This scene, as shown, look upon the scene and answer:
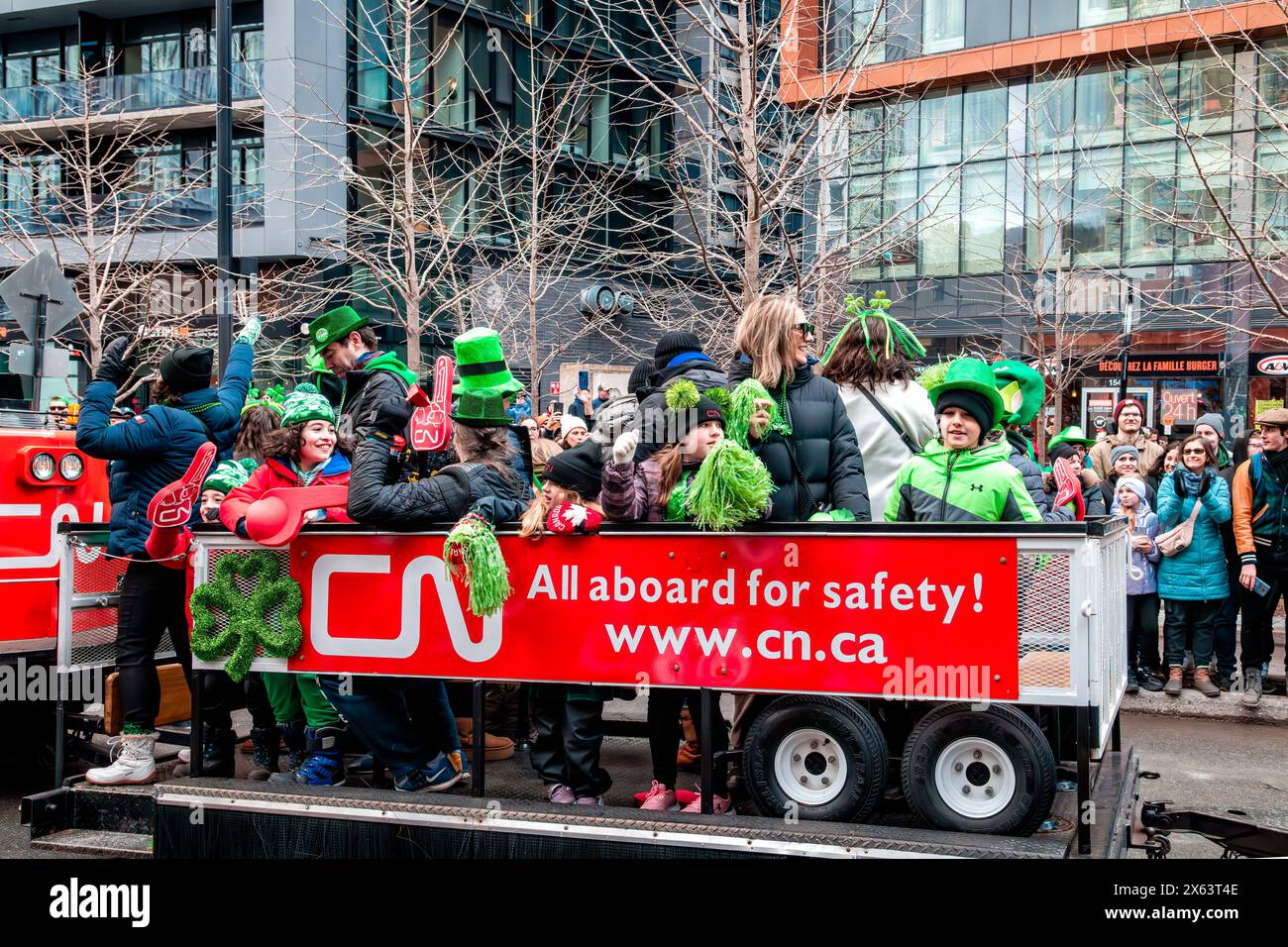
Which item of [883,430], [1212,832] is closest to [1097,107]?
[883,430]

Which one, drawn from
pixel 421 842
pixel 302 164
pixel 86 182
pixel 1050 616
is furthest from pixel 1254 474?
pixel 302 164

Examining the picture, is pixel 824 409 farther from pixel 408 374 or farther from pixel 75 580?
pixel 75 580

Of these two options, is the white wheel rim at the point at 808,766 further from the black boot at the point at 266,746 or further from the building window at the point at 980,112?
the building window at the point at 980,112

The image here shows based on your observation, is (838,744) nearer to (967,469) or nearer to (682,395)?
(967,469)

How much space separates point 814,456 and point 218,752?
9.60ft

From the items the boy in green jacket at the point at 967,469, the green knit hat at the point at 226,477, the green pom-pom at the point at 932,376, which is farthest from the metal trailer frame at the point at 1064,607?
the green knit hat at the point at 226,477

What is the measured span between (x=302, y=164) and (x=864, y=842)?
24267mm

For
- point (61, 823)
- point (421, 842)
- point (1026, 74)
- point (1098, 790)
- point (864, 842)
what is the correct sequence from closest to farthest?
point (864, 842) < point (421, 842) < point (1098, 790) < point (61, 823) < point (1026, 74)

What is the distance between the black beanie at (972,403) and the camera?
188 inches

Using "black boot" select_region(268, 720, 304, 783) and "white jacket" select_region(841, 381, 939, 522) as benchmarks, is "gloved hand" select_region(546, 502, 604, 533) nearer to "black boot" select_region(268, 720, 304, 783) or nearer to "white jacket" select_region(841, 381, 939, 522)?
"white jacket" select_region(841, 381, 939, 522)

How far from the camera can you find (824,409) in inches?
198

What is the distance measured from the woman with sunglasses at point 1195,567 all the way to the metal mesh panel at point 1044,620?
21.2 feet

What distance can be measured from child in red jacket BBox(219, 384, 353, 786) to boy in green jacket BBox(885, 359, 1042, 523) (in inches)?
93.9

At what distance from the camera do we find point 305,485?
539cm
